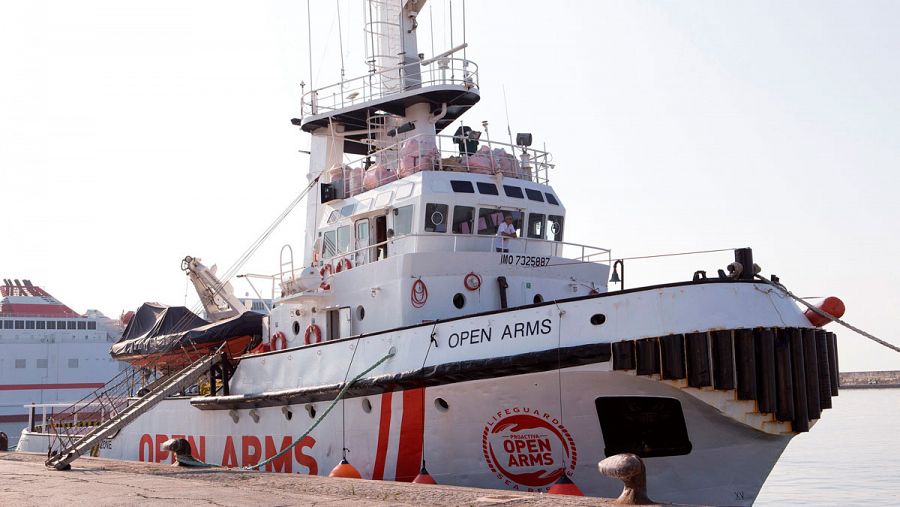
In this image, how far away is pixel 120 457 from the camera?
2033 centimetres

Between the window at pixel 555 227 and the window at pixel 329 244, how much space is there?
3.97 meters

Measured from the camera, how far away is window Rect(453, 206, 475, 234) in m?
15.9

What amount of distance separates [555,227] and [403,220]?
2.97 metres

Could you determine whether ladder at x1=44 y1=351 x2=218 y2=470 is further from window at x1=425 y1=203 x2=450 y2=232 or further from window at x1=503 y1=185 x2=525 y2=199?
window at x1=503 y1=185 x2=525 y2=199

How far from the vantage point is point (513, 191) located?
1659cm

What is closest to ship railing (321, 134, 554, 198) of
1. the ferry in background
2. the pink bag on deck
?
the pink bag on deck

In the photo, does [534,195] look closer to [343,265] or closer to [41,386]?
[343,265]

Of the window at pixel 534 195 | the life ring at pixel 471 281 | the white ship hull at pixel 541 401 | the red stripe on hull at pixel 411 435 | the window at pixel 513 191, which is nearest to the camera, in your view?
the white ship hull at pixel 541 401

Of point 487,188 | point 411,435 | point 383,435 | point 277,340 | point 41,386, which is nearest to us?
point 411,435

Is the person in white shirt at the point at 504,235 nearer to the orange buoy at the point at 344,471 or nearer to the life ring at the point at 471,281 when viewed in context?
the life ring at the point at 471,281

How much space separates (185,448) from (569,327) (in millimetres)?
6219

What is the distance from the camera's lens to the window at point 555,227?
1702 centimetres

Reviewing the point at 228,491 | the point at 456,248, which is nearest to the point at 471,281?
the point at 456,248

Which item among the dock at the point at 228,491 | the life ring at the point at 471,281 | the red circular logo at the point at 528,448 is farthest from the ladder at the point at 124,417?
the red circular logo at the point at 528,448
